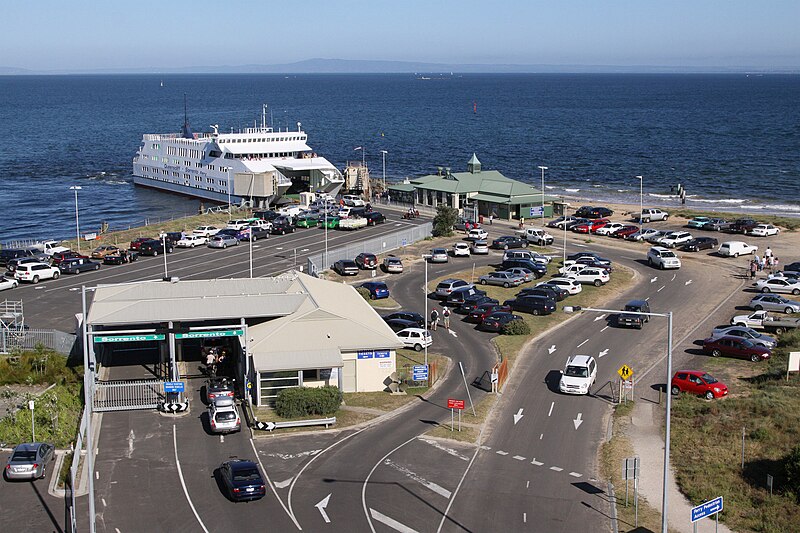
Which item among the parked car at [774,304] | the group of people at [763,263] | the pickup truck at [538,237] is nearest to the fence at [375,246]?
the pickup truck at [538,237]

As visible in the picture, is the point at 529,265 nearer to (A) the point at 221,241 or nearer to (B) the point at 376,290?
(B) the point at 376,290

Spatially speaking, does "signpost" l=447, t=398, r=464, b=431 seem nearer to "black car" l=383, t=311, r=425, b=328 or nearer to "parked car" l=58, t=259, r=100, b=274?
"black car" l=383, t=311, r=425, b=328

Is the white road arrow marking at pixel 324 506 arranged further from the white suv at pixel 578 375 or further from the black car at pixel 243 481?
the white suv at pixel 578 375

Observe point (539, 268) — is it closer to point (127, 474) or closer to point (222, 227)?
point (222, 227)

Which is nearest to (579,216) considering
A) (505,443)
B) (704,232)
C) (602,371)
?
(704,232)

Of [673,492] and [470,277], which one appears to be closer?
[673,492]

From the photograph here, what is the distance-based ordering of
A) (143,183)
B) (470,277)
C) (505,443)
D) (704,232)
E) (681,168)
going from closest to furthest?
(505,443), (470,277), (704,232), (143,183), (681,168)

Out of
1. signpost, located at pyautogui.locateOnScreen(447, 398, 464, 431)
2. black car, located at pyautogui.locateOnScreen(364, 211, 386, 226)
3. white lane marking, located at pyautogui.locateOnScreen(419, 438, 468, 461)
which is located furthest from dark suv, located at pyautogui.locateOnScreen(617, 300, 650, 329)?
black car, located at pyautogui.locateOnScreen(364, 211, 386, 226)

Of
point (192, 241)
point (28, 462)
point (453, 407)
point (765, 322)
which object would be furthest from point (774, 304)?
point (192, 241)
